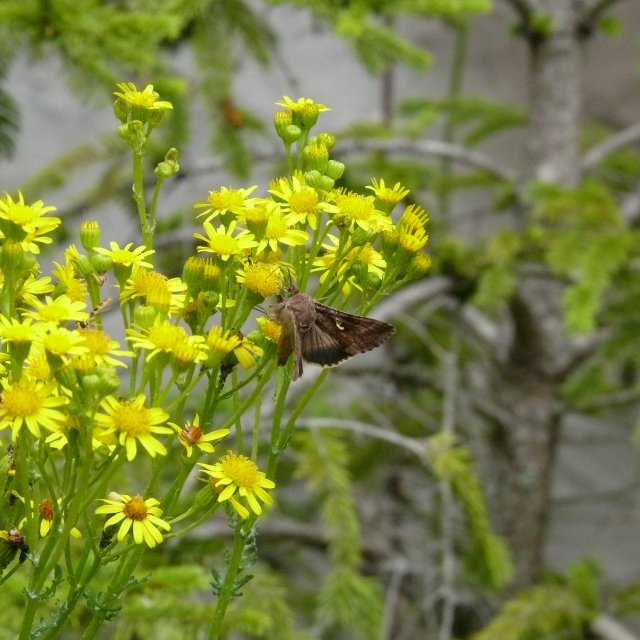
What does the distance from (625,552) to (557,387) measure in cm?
227

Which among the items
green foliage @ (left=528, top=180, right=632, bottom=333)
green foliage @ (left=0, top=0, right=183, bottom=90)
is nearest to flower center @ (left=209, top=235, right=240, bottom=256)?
green foliage @ (left=0, top=0, right=183, bottom=90)

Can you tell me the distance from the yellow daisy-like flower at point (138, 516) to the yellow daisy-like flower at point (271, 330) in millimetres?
110

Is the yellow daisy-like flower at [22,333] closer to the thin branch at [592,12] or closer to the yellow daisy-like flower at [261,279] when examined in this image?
the yellow daisy-like flower at [261,279]

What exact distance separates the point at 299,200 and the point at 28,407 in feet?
0.63

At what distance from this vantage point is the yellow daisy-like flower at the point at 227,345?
0.47m

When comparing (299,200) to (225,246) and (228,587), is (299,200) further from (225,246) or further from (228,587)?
(228,587)

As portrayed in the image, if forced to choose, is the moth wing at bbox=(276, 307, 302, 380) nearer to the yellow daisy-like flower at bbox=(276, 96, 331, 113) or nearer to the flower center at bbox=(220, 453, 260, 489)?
the flower center at bbox=(220, 453, 260, 489)

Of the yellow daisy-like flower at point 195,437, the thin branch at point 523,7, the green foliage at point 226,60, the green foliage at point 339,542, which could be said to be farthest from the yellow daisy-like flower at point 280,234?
the thin branch at point 523,7

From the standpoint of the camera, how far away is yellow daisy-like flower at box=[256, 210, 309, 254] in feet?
1.64

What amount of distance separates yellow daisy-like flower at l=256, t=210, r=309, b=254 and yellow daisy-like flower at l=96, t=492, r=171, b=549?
5.9 inches

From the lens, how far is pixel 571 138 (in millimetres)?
2107

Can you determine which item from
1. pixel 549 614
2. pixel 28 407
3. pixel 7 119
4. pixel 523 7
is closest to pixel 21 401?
pixel 28 407

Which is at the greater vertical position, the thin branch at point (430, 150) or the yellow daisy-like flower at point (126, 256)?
the thin branch at point (430, 150)

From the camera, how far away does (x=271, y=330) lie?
20.0 inches
